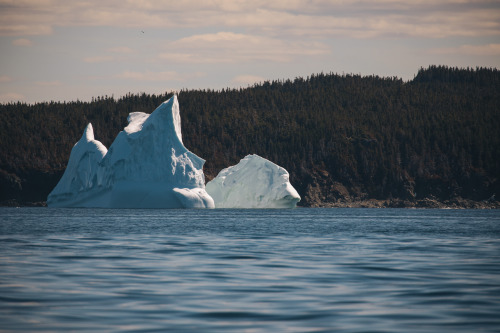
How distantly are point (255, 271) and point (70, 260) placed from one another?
659 centimetres

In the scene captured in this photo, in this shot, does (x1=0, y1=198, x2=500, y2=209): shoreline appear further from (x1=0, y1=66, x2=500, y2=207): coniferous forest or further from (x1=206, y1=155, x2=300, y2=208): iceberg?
(x1=206, y1=155, x2=300, y2=208): iceberg

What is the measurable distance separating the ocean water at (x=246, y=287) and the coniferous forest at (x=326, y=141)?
108 m

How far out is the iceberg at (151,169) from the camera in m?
79.3

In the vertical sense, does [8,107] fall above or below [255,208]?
above

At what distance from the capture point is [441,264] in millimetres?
23609

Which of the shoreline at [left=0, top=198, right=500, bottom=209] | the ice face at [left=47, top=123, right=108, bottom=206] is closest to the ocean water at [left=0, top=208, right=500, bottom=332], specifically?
the ice face at [left=47, top=123, right=108, bottom=206]

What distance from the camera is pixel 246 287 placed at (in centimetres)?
1783

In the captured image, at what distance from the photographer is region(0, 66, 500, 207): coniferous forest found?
144m

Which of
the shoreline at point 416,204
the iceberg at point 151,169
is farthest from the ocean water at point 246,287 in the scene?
the shoreline at point 416,204

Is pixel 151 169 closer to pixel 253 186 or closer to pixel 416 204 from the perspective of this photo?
pixel 253 186

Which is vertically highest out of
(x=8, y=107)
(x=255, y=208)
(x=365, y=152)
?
(x=8, y=107)

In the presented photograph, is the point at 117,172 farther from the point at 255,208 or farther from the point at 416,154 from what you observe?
the point at 416,154

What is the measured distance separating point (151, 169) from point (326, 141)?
9340cm

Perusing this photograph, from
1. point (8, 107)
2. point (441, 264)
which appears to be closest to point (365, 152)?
point (8, 107)
